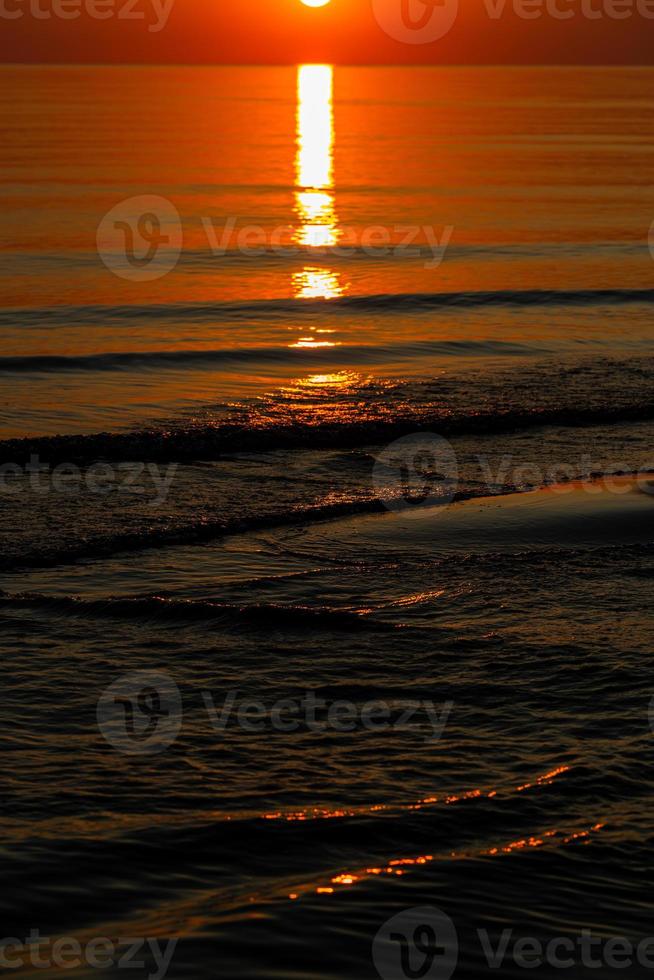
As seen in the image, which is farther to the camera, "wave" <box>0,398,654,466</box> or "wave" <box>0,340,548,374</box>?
"wave" <box>0,340,548,374</box>

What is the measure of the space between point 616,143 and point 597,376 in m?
48.7

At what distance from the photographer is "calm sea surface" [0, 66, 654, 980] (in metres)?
4.96

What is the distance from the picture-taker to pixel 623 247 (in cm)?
3098

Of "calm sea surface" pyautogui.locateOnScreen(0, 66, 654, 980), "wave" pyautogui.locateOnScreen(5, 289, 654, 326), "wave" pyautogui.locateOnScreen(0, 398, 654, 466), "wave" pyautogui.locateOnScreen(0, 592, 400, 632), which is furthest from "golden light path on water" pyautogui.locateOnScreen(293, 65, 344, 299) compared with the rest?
"wave" pyautogui.locateOnScreen(0, 592, 400, 632)

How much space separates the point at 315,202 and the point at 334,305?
650 inches

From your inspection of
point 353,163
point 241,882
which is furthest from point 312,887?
point 353,163

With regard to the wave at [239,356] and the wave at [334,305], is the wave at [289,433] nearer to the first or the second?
the wave at [239,356]

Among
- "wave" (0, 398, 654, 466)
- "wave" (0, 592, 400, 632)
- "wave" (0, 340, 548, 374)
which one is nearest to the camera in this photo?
"wave" (0, 592, 400, 632)

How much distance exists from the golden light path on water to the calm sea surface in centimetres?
187

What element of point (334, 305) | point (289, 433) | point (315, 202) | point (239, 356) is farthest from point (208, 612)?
point (315, 202)

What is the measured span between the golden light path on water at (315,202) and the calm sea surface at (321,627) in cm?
187

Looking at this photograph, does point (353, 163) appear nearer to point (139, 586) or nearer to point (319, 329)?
point (319, 329)

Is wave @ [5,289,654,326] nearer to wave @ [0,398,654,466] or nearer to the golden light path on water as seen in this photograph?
the golden light path on water

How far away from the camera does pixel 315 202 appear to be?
39125 millimetres
